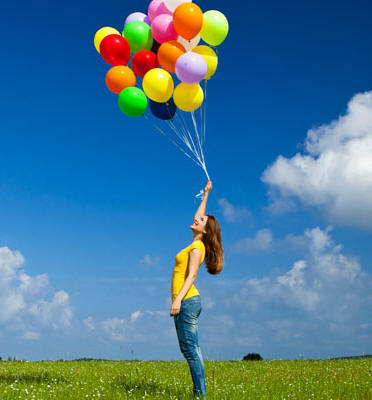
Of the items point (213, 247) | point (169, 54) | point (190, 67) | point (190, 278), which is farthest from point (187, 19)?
point (190, 278)

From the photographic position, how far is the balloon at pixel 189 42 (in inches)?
428

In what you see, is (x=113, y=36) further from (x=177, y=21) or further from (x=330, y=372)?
(x=330, y=372)

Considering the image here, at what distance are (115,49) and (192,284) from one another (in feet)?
20.3

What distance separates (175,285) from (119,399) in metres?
2.68

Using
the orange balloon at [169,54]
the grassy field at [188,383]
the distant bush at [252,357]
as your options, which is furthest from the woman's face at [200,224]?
the distant bush at [252,357]

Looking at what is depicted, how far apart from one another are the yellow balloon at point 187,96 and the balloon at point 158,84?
0.18 m

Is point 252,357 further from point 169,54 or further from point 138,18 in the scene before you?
point 138,18

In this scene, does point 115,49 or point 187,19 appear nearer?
point 187,19

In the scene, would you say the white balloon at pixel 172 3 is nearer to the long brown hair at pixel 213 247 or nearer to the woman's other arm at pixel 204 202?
the woman's other arm at pixel 204 202

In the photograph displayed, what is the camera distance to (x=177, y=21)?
33.1 feet

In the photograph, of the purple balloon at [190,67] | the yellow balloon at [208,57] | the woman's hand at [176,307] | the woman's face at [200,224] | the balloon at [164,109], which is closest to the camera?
the woman's hand at [176,307]

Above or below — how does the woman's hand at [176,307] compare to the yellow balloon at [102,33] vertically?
below

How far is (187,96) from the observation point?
10.5 metres

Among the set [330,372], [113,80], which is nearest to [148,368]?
[330,372]
